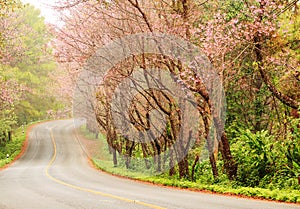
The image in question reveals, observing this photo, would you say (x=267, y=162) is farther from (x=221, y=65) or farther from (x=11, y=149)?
(x=11, y=149)

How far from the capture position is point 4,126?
3162 cm

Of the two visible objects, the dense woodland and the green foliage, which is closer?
the green foliage

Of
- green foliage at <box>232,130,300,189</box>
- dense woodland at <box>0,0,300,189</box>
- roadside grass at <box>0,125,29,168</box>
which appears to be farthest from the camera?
roadside grass at <box>0,125,29,168</box>

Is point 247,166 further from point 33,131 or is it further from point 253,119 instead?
point 33,131

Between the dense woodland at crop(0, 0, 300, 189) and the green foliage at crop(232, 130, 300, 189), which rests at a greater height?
the dense woodland at crop(0, 0, 300, 189)

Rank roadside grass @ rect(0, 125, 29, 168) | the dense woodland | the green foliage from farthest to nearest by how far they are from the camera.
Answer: roadside grass @ rect(0, 125, 29, 168) < the dense woodland < the green foliage

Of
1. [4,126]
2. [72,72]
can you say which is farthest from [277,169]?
[4,126]

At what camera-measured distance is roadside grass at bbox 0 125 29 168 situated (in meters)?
31.2

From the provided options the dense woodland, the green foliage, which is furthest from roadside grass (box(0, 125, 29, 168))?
the green foliage

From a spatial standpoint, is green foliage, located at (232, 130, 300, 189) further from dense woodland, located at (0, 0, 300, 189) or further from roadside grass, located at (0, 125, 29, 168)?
roadside grass, located at (0, 125, 29, 168)

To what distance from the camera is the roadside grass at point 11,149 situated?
31164 millimetres

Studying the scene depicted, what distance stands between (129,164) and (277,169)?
13.1 meters

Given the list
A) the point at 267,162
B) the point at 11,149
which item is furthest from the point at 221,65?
the point at 11,149

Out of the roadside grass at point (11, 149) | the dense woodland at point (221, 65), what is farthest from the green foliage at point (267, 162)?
the roadside grass at point (11, 149)
